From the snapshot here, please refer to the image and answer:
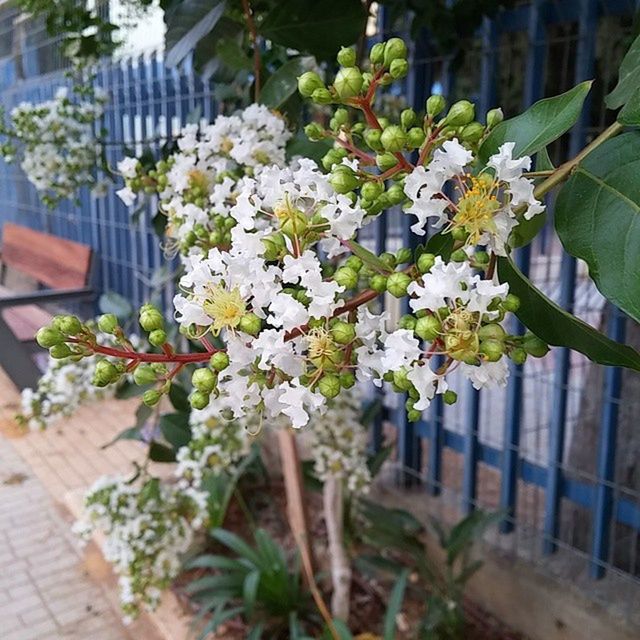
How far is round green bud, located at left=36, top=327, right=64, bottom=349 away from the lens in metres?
0.56

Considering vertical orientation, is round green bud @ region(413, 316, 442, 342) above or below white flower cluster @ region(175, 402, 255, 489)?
above

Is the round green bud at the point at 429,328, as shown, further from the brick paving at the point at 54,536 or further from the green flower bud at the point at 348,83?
the brick paving at the point at 54,536

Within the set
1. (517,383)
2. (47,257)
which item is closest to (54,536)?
(517,383)

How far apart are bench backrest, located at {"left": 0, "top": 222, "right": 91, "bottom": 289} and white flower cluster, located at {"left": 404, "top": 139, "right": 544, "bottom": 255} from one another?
3.51 metres

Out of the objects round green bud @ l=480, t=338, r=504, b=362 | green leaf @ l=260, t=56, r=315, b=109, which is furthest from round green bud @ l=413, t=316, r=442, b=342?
green leaf @ l=260, t=56, r=315, b=109

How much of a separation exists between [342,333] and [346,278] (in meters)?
0.05

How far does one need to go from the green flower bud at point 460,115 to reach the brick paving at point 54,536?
1922 millimetres

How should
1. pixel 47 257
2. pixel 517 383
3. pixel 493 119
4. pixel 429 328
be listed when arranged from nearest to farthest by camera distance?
pixel 429 328, pixel 493 119, pixel 517 383, pixel 47 257

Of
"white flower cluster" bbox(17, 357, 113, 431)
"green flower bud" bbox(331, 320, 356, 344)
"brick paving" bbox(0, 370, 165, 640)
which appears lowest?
"brick paving" bbox(0, 370, 165, 640)

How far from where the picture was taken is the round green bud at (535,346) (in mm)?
599

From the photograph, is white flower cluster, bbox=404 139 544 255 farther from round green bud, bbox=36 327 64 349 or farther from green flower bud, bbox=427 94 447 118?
round green bud, bbox=36 327 64 349

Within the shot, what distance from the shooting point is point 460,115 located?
23.9 inches

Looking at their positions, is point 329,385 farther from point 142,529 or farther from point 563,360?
point 563,360

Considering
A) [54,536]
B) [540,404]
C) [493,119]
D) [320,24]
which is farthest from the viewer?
[54,536]
